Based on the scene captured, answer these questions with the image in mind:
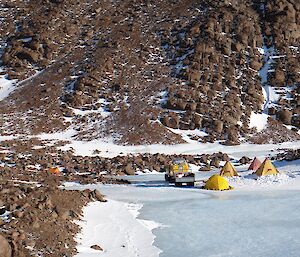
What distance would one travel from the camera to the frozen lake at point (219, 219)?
507 inches

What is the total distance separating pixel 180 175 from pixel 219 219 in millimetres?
9815

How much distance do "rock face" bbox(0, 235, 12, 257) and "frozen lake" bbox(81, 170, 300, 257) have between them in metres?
4.24

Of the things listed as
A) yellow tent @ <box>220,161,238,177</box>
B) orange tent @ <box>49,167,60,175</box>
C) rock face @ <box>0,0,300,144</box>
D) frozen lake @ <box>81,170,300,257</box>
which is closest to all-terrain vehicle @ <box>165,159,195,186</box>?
frozen lake @ <box>81,170,300,257</box>

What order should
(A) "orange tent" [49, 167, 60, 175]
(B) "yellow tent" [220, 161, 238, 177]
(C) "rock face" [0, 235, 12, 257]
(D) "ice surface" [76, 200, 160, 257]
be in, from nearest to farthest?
1. (C) "rock face" [0, 235, 12, 257]
2. (D) "ice surface" [76, 200, 160, 257]
3. (B) "yellow tent" [220, 161, 238, 177]
4. (A) "orange tent" [49, 167, 60, 175]

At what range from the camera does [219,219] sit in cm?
1691

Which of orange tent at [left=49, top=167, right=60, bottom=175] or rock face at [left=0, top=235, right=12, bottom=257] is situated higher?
rock face at [left=0, top=235, right=12, bottom=257]

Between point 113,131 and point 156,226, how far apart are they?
29.9m

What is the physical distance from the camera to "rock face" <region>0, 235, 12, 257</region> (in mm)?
9531

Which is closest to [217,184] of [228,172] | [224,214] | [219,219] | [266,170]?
[228,172]

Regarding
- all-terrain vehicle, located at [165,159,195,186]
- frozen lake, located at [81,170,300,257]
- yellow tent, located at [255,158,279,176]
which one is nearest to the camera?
frozen lake, located at [81,170,300,257]

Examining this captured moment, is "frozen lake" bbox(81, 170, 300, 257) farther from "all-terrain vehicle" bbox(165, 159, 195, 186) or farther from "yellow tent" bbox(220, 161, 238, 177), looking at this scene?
"yellow tent" bbox(220, 161, 238, 177)

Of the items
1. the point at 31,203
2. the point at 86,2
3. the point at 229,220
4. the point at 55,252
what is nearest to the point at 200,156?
the point at 229,220

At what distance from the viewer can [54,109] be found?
50781 mm

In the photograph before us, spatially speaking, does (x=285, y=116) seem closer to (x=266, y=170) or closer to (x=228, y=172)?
(x=228, y=172)
